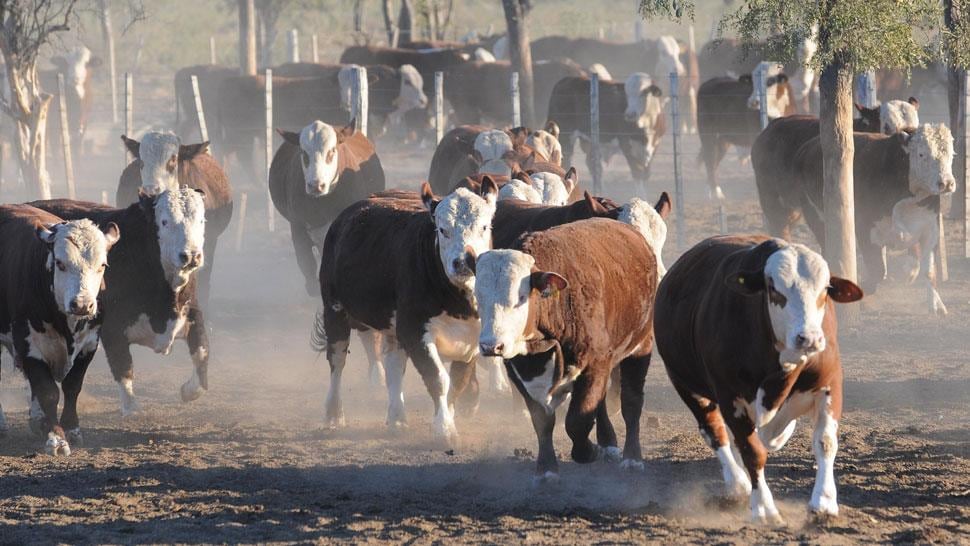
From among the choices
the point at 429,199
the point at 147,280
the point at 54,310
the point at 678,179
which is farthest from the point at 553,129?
the point at 54,310

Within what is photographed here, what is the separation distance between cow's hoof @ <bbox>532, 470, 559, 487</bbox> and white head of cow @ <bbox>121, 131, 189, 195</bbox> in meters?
7.88

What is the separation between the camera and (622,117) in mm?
24312

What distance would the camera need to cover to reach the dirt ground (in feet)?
25.0

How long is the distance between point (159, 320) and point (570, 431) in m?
4.45

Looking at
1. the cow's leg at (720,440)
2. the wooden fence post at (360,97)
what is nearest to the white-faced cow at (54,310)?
the cow's leg at (720,440)

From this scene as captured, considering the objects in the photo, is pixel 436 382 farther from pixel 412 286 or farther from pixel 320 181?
pixel 320 181

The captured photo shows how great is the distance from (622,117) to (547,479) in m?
16.5

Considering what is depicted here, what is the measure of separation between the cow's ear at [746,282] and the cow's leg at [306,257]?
9.15m

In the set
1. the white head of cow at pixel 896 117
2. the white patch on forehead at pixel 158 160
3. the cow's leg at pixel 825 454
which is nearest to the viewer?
the cow's leg at pixel 825 454

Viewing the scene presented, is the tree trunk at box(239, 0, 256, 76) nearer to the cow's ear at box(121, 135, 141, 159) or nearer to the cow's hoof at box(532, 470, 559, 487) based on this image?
the cow's ear at box(121, 135, 141, 159)

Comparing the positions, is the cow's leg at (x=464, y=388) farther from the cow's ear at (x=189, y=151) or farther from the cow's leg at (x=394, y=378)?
the cow's ear at (x=189, y=151)

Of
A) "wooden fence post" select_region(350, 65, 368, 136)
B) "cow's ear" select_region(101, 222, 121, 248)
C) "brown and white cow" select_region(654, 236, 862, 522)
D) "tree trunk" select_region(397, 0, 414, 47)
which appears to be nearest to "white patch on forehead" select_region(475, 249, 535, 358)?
"brown and white cow" select_region(654, 236, 862, 522)

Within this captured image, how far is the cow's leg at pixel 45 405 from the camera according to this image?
393 inches

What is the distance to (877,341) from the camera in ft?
44.8
